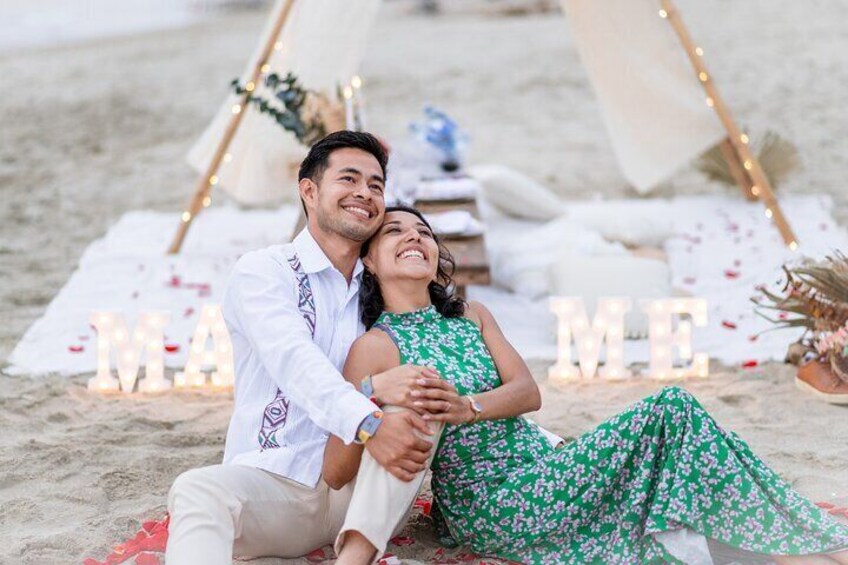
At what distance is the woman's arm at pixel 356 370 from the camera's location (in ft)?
10.2

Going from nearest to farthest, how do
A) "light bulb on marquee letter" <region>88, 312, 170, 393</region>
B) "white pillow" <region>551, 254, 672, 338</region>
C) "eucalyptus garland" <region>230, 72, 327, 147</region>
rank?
"light bulb on marquee letter" <region>88, 312, 170, 393</region> → "white pillow" <region>551, 254, 672, 338</region> → "eucalyptus garland" <region>230, 72, 327, 147</region>

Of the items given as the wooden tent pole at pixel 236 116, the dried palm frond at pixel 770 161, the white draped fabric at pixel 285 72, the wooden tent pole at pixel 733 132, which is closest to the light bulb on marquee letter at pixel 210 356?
the wooden tent pole at pixel 236 116

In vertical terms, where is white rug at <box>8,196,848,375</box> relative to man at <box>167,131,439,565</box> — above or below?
below

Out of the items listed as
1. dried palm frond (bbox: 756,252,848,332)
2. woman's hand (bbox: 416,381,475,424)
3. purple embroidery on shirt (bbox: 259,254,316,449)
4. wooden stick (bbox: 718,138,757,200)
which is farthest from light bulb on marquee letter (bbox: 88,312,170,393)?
wooden stick (bbox: 718,138,757,200)

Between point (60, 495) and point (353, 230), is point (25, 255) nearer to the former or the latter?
point (60, 495)

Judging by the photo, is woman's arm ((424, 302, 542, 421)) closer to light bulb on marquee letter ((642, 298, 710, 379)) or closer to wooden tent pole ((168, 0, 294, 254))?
light bulb on marquee letter ((642, 298, 710, 379))

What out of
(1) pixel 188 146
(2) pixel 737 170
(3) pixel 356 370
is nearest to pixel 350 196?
(3) pixel 356 370

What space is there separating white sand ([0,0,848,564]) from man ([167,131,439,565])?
22.2 inches

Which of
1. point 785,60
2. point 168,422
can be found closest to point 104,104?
point 785,60

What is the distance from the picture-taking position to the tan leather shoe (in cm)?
452

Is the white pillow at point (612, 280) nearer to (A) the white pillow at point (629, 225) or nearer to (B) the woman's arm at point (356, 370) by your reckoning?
(A) the white pillow at point (629, 225)

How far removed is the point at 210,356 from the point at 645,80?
9.42 ft

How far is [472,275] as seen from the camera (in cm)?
548

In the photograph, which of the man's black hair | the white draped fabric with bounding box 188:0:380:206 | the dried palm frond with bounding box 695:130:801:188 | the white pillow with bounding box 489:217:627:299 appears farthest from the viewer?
the dried palm frond with bounding box 695:130:801:188
